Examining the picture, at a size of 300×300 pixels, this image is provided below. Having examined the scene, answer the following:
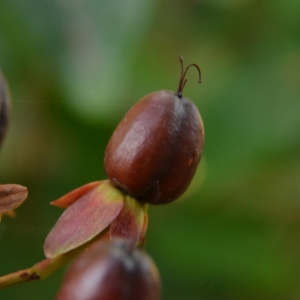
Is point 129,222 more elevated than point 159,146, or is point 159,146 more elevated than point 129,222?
point 159,146

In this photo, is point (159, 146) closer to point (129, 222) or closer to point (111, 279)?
point (129, 222)

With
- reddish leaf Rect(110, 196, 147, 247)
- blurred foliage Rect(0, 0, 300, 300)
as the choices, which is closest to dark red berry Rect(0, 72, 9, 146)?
reddish leaf Rect(110, 196, 147, 247)

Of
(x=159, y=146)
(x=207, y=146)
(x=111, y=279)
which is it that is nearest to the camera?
(x=111, y=279)

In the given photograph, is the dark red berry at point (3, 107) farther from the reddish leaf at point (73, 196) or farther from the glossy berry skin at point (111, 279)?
the glossy berry skin at point (111, 279)

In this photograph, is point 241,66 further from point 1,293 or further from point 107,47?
point 1,293

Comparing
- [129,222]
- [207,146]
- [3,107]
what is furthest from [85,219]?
[207,146]

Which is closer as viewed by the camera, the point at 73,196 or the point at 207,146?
the point at 73,196

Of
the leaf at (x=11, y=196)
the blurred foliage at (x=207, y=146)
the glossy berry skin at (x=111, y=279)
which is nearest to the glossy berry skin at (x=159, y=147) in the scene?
the leaf at (x=11, y=196)

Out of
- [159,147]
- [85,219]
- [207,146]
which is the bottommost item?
[207,146]

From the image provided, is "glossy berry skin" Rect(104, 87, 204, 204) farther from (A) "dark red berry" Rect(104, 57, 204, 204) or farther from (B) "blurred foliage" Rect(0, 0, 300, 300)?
(B) "blurred foliage" Rect(0, 0, 300, 300)
